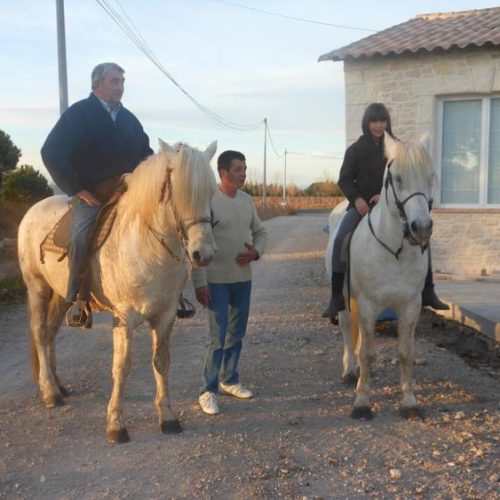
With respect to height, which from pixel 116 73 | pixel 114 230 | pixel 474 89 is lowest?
pixel 114 230

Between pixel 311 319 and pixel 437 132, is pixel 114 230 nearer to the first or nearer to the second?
pixel 311 319

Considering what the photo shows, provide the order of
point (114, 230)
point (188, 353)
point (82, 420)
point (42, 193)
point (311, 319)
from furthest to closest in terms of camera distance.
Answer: point (42, 193), point (311, 319), point (188, 353), point (82, 420), point (114, 230)

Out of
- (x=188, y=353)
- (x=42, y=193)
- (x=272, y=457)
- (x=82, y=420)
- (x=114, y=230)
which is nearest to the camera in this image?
(x=272, y=457)

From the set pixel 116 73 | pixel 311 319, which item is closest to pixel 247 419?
pixel 116 73

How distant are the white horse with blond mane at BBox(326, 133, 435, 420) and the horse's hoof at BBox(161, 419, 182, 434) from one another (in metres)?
1.34

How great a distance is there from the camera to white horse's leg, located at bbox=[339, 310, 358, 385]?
537cm

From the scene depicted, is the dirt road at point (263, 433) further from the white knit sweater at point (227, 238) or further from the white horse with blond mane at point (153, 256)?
the white knit sweater at point (227, 238)

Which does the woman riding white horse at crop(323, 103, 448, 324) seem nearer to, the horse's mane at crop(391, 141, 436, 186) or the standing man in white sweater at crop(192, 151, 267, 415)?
the standing man in white sweater at crop(192, 151, 267, 415)

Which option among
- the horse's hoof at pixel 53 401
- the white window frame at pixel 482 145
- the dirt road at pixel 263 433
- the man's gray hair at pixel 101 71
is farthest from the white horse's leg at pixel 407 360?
the white window frame at pixel 482 145

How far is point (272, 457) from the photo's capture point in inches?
150

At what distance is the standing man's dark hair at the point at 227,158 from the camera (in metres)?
4.57

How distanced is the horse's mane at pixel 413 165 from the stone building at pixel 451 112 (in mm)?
5825

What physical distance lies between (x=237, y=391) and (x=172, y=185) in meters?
2.09

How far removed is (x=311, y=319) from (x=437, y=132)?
410 cm
